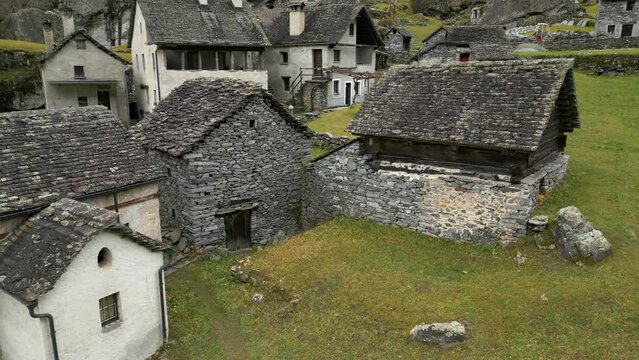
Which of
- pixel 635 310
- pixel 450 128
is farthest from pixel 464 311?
pixel 450 128

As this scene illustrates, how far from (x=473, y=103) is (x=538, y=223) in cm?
429

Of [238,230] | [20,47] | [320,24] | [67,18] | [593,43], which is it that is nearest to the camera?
[238,230]

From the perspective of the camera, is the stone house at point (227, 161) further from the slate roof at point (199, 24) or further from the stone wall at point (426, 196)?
the slate roof at point (199, 24)

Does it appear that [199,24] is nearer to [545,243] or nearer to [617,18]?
[545,243]

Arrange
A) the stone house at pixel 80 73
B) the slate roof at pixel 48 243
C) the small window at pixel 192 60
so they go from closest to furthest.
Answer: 1. the slate roof at pixel 48 243
2. the stone house at pixel 80 73
3. the small window at pixel 192 60

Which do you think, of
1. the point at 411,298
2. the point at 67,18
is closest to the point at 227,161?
the point at 411,298

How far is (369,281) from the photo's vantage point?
13.6 m

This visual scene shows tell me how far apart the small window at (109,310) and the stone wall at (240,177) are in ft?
20.9

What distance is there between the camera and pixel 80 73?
32.5 meters

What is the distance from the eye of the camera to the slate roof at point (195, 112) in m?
16.9

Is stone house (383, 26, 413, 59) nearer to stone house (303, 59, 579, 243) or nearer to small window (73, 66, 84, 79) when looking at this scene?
small window (73, 66, 84, 79)

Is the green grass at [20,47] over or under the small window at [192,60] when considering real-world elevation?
over

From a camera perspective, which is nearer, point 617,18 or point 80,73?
point 80,73

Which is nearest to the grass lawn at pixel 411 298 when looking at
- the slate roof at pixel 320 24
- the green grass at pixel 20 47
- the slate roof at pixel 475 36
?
the slate roof at pixel 320 24
